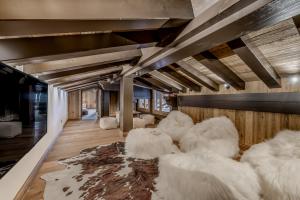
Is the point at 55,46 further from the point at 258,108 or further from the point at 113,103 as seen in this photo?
the point at 113,103

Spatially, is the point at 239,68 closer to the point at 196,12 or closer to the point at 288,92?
the point at 288,92

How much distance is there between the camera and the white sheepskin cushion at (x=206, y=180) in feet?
5.22

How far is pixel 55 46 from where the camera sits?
146 cm

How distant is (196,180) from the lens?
1724 mm

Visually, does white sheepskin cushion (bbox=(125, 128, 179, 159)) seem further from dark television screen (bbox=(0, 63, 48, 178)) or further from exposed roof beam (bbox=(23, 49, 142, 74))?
dark television screen (bbox=(0, 63, 48, 178))

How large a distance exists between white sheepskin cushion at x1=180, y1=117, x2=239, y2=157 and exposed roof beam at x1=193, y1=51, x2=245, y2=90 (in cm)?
79

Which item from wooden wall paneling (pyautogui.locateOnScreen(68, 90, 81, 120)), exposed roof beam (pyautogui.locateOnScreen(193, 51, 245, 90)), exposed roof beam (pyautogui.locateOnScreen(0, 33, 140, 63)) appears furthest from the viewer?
wooden wall paneling (pyautogui.locateOnScreen(68, 90, 81, 120))

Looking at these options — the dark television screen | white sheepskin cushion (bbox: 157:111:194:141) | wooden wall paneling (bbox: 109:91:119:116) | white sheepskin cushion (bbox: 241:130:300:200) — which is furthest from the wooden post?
wooden wall paneling (bbox: 109:91:119:116)

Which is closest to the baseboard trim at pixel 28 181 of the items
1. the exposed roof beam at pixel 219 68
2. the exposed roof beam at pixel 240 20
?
the exposed roof beam at pixel 240 20

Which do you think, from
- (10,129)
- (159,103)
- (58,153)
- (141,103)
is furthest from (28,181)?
(141,103)

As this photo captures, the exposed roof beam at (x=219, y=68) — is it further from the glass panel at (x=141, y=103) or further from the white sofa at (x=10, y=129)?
the glass panel at (x=141, y=103)

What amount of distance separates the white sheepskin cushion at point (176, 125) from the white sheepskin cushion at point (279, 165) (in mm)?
2097

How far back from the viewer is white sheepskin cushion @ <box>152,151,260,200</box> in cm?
159

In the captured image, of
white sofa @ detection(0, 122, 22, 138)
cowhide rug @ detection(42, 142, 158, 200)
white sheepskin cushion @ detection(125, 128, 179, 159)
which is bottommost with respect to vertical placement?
cowhide rug @ detection(42, 142, 158, 200)
